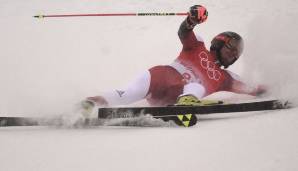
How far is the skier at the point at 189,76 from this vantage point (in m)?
2.73

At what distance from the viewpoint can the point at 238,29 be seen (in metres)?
5.02

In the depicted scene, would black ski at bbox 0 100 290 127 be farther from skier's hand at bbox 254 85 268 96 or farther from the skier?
skier's hand at bbox 254 85 268 96

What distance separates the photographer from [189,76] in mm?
2922

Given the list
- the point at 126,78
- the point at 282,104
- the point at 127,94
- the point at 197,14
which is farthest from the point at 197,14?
the point at 126,78

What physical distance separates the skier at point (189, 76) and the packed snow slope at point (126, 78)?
0.20 metres

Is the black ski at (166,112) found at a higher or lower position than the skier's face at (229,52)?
lower

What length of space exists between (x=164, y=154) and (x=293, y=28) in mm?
1965

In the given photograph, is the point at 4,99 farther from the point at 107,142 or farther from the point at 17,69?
the point at 107,142

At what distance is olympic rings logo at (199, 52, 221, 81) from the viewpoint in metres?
3.01

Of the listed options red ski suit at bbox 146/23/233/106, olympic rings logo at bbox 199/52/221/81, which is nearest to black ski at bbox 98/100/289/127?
red ski suit at bbox 146/23/233/106

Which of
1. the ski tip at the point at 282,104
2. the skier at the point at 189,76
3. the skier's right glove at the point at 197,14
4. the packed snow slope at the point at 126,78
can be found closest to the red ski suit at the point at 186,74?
the skier at the point at 189,76

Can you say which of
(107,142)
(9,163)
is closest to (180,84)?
(107,142)

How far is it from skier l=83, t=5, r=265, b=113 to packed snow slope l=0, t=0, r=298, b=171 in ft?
0.65

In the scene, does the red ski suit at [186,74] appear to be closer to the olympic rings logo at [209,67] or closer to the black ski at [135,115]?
Answer: the olympic rings logo at [209,67]
